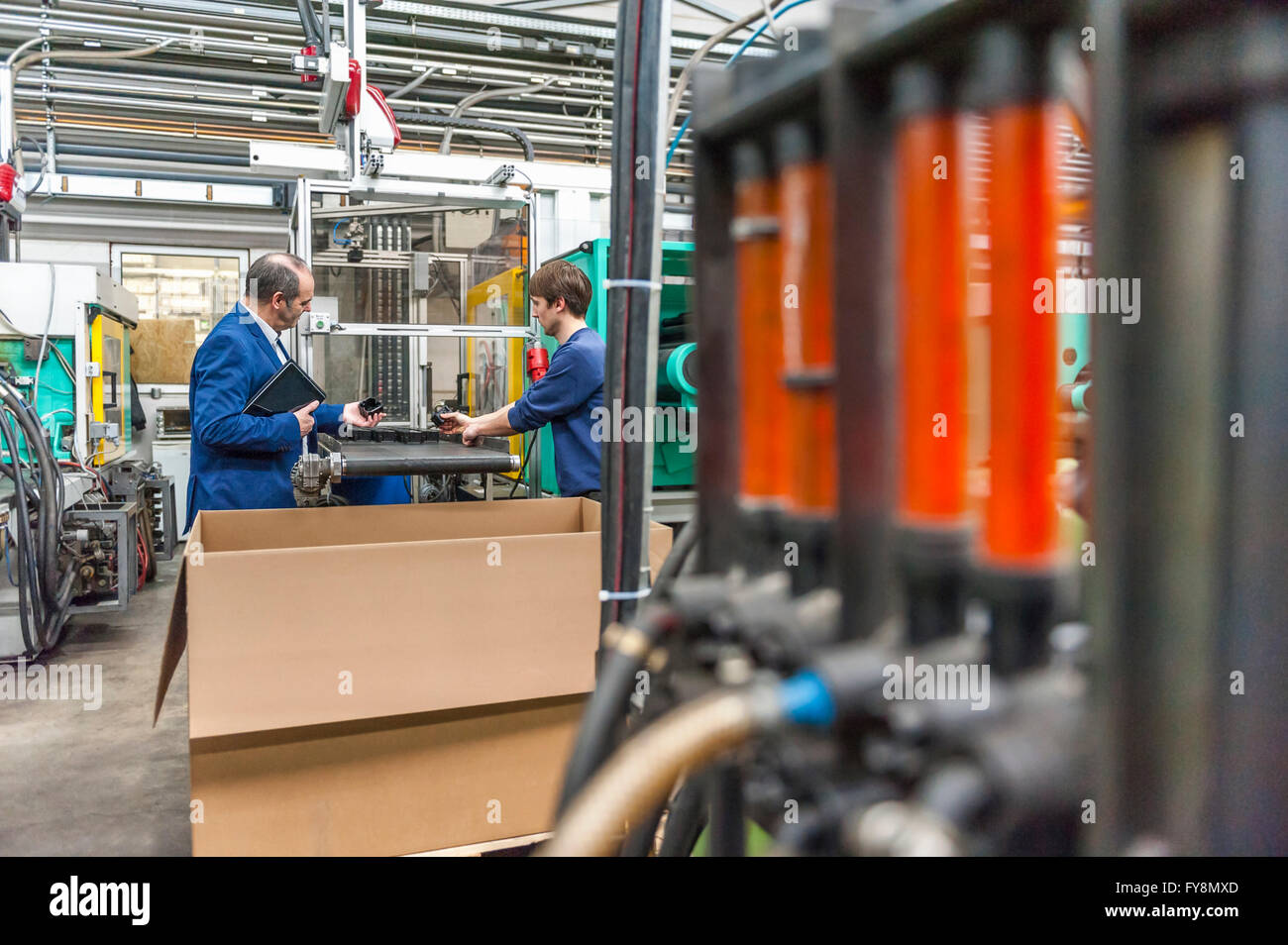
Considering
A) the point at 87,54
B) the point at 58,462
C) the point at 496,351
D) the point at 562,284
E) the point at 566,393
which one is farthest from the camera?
the point at 87,54

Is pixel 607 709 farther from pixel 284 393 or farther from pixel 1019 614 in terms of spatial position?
pixel 284 393

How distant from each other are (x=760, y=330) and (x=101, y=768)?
2611 millimetres

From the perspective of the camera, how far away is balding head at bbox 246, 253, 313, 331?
2.32m

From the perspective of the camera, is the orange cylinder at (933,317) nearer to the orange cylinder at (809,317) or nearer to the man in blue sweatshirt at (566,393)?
the orange cylinder at (809,317)

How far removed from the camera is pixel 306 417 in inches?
91.4

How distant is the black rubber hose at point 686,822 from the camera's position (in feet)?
1.98

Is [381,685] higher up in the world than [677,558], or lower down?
lower down

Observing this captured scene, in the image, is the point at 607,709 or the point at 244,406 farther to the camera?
the point at 244,406

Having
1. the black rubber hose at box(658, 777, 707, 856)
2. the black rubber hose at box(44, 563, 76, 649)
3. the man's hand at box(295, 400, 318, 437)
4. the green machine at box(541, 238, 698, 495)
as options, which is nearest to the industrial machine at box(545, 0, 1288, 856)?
the black rubber hose at box(658, 777, 707, 856)

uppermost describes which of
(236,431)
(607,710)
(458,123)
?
(458,123)

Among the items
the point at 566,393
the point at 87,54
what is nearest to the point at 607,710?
the point at 566,393

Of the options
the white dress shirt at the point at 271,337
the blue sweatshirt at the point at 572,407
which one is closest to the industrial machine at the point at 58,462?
the white dress shirt at the point at 271,337

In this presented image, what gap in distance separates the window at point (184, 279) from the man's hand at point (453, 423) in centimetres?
402

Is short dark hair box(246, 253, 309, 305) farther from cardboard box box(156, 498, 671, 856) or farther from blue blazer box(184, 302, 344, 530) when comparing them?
cardboard box box(156, 498, 671, 856)
